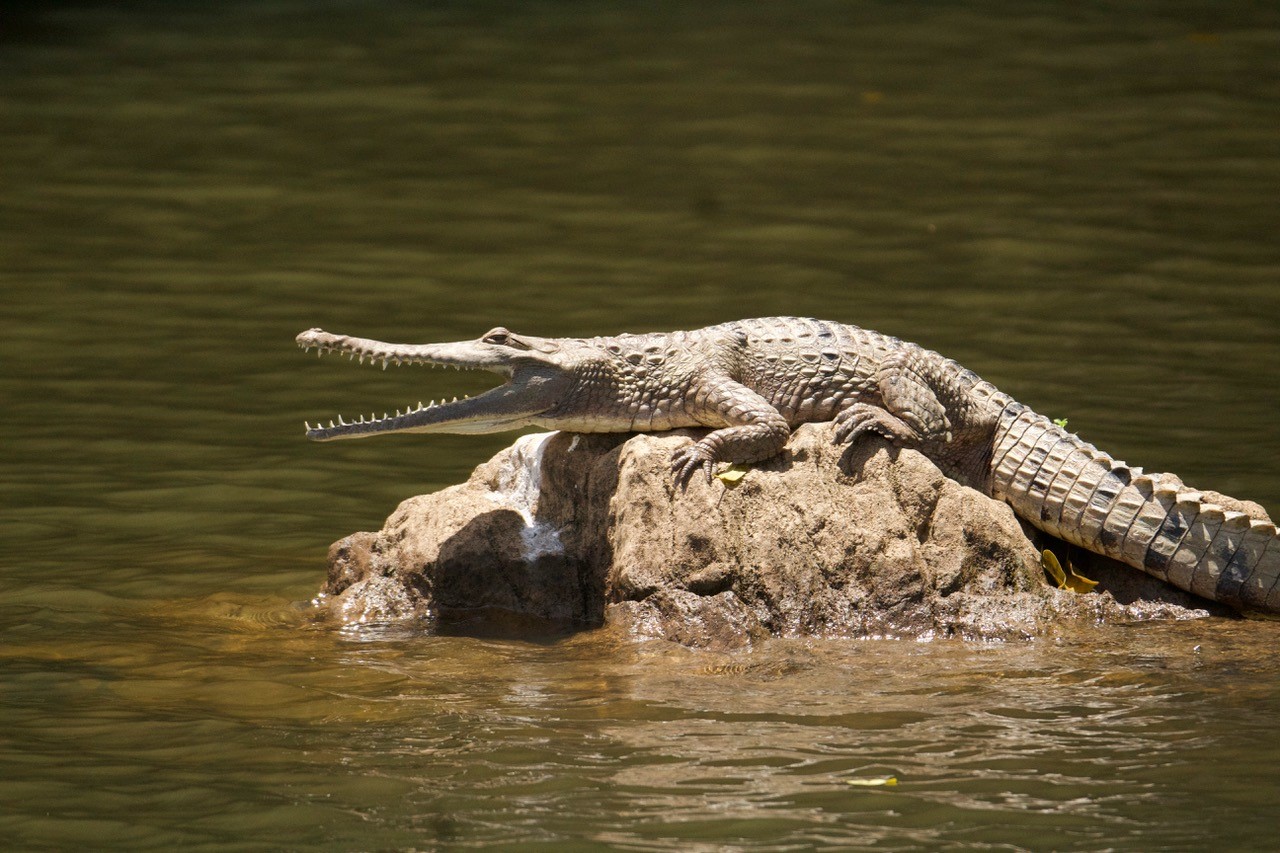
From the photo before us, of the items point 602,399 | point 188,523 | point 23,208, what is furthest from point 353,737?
point 23,208

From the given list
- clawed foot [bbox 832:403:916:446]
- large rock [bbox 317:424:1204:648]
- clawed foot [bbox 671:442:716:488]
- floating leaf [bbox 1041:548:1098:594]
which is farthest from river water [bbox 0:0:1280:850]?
clawed foot [bbox 832:403:916:446]

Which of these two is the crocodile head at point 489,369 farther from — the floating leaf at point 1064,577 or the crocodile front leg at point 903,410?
the floating leaf at point 1064,577

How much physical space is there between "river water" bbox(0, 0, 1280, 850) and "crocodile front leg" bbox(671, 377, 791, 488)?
730 mm

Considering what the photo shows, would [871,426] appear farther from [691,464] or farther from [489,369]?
[489,369]

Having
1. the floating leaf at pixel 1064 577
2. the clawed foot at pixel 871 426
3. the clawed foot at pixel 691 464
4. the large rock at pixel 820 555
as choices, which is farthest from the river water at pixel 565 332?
the clawed foot at pixel 871 426

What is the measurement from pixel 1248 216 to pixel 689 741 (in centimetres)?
977

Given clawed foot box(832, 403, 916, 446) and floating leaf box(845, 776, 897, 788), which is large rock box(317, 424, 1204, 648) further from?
floating leaf box(845, 776, 897, 788)

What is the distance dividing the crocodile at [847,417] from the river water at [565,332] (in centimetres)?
37

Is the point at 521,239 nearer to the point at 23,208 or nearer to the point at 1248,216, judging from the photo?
the point at 23,208

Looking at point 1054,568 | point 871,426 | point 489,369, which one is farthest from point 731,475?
point 1054,568

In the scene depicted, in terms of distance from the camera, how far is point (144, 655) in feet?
21.6

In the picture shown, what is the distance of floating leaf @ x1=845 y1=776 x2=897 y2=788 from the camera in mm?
4961

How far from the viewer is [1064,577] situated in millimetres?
6715

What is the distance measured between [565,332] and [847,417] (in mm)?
4995
